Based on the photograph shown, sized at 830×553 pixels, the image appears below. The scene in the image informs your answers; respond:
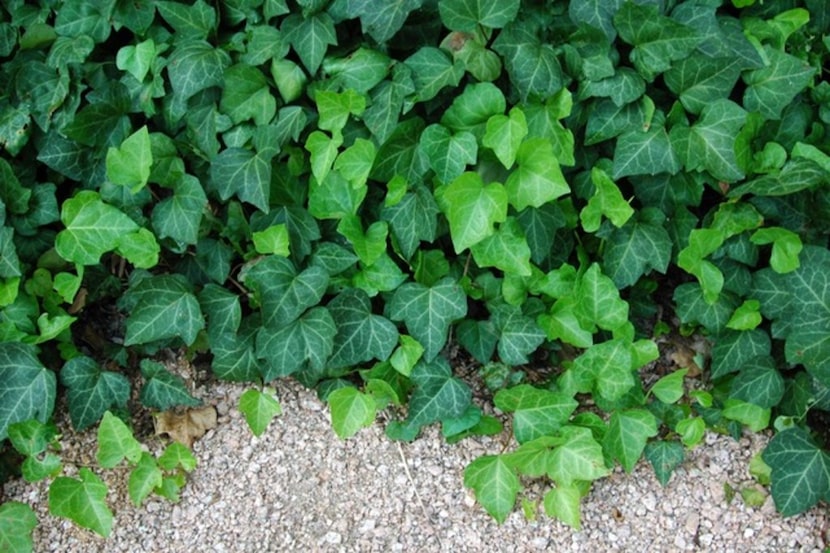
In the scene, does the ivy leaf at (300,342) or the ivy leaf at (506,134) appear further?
the ivy leaf at (300,342)

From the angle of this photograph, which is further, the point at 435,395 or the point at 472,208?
the point at 435,395

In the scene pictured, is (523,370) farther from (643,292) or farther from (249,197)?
(249,197)

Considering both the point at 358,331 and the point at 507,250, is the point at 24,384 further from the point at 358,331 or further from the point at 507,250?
the point at 507,250

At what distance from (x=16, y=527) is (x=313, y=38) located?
52.1 inches

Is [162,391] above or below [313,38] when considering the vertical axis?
below

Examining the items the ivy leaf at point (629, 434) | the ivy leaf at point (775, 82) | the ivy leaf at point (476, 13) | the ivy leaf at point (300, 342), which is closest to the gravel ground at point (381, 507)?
the ivy leaf at point (629, 434)

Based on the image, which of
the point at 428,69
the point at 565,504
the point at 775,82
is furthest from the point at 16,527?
the point at 775,82

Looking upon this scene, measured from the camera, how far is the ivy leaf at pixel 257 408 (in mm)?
2273

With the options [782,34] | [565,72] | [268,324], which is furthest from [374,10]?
[782,34]

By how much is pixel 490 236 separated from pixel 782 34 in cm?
84

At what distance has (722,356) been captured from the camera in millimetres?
2344

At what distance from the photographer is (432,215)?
87.0 inches

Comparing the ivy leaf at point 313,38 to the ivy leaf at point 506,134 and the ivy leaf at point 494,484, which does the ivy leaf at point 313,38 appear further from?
the ivy leaf at point 494,484

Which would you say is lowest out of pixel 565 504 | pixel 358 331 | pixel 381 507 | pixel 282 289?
pixel 381 507
